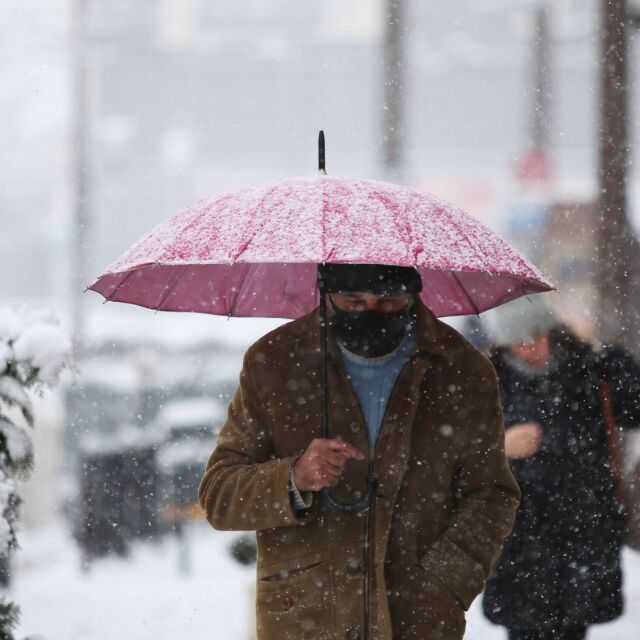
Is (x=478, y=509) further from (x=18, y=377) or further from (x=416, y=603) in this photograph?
(x=18, y=377)

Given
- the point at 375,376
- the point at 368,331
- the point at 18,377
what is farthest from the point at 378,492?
the point at 18,377

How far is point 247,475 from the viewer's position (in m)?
2.45

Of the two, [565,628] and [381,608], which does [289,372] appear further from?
[565,628]

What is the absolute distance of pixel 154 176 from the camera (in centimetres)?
1407

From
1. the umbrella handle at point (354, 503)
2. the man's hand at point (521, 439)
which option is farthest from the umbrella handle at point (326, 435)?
the man's hand at point (521, 439)

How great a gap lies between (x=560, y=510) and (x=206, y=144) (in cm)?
791

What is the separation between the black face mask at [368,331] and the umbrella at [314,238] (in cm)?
6

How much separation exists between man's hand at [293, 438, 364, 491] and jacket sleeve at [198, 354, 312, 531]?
0.07 meters

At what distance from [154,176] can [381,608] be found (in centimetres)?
1222

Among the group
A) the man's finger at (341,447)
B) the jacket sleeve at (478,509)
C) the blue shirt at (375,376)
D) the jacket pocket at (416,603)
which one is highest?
the blue shirt at (375,376)

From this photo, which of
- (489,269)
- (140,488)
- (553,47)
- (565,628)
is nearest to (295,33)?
(553,47)

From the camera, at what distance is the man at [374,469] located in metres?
2.46

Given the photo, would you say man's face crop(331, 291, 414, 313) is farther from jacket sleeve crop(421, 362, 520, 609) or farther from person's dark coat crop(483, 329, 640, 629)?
person's dark coat crop(483, 329, 640, 629)

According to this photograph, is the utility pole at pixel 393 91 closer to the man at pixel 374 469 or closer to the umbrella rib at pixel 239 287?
the umbrella rib at pixel 239 287
